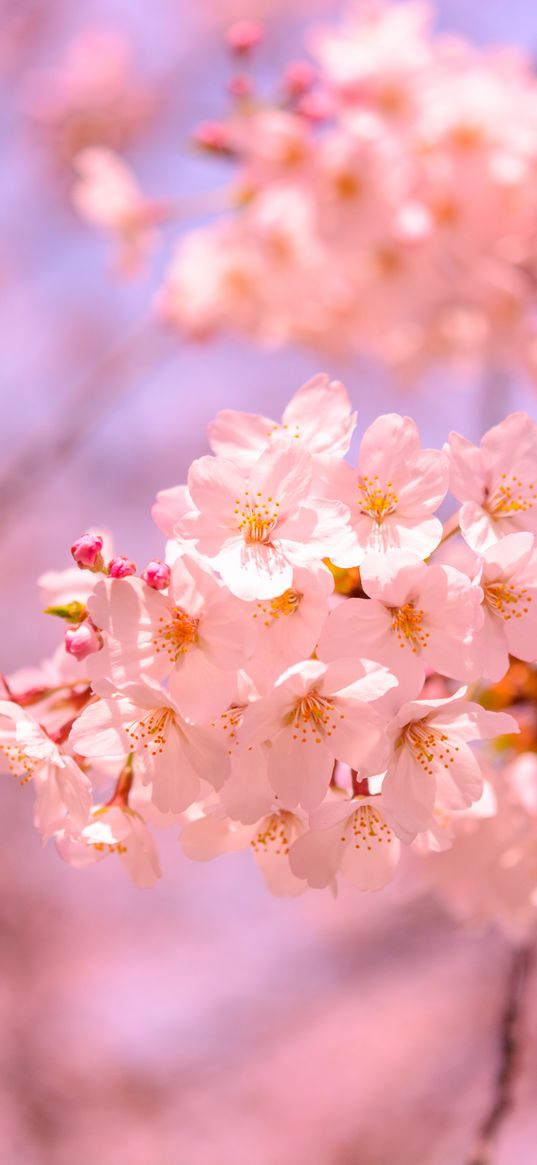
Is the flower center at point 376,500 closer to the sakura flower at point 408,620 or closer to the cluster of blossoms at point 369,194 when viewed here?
the sakura flower at point 408,620

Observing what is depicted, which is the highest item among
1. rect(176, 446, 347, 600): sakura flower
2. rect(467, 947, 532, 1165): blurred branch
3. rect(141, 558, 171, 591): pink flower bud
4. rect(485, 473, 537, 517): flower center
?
rect(485, 473, 537, 517): flower center

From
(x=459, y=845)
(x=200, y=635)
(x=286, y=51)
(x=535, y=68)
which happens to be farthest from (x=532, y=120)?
(x=286, y=51)

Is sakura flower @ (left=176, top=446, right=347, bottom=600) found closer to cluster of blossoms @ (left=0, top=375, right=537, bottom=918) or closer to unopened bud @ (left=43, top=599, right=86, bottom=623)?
cluster of blossoms @ (left=0, top=375, right=537, bottom=918)

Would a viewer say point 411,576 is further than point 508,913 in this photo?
No

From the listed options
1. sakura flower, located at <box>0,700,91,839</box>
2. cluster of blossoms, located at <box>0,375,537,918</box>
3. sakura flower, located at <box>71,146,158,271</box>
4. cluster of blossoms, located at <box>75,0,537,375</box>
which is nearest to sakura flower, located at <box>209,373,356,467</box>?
cluster of blossoms, located at <box>0,375,537,918</box>

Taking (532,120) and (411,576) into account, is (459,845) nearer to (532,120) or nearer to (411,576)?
(411,576)

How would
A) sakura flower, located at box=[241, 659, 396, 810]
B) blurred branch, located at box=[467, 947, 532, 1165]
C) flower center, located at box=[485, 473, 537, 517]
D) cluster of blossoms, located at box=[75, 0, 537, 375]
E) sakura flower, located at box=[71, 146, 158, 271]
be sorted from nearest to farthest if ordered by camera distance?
sakura flower, located at box=[241, 659, 396, 810] < flower center, located at box=[485, 473, 537, 517] < blurred branch, located at box=[467, 947, 532, 1165] < cluster of blossoms, located at box=[75, 0, 537, 375] < sakura flower, located at box=[71, 146, 158, 271]

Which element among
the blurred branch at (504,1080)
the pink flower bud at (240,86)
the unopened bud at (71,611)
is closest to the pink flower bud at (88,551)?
the unopened bud at (71,611)
